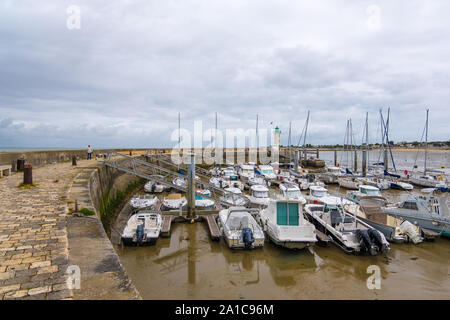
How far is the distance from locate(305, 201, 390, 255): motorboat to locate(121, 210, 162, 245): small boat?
353 inches

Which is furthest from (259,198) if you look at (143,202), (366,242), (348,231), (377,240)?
(377,240)

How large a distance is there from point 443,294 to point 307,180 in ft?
78.0

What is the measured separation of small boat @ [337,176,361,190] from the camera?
31.2 metres

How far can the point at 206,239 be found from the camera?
539 inches

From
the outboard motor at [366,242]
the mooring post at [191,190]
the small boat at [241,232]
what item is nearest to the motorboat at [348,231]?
the outboard motor at [366,242]

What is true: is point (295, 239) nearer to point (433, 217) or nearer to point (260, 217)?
point (260, 217)

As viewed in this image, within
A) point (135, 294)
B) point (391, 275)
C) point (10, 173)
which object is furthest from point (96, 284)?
point (10, 173)

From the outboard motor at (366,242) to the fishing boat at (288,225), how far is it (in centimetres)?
203

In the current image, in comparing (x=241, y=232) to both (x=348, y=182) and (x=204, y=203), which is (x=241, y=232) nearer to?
(x=204, y=203)

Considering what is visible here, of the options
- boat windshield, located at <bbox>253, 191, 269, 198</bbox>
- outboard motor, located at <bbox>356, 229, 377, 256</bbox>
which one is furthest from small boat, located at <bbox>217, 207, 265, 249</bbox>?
boat windshield, located at <bbox>253, 191, 269, 198</bbox>

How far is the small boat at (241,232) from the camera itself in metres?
12.0

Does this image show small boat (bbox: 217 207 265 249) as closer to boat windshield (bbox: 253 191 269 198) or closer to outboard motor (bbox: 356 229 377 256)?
outboard motor (bbox: 356 229 377 256)

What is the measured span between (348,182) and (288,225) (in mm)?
22312

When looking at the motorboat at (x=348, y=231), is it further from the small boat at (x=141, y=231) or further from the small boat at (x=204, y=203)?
the small boat at (x=141, y=231)
